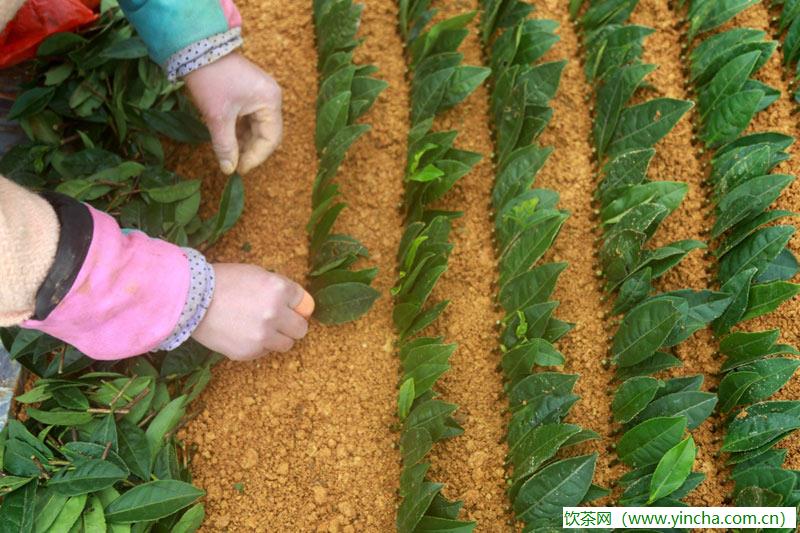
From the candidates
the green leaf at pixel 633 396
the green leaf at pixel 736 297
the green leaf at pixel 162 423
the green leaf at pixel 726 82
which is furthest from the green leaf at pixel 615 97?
the green leaf at pixel 162 423

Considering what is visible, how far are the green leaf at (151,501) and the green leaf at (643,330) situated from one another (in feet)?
2.51

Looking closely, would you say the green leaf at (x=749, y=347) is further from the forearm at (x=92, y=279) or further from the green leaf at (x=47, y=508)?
the green leaf at (x=47, y=508)

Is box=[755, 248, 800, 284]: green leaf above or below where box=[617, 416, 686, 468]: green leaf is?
above

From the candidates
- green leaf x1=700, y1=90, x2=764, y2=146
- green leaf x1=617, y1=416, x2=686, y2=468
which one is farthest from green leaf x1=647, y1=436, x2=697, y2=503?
green leaf x1=700, y1=90, x2=764, y2=146

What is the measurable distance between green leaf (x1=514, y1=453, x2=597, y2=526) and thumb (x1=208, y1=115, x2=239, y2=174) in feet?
2.45

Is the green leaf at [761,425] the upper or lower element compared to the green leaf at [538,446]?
upper

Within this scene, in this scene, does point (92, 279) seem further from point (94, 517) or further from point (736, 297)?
point (736, 297)

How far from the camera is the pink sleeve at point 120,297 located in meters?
1.00

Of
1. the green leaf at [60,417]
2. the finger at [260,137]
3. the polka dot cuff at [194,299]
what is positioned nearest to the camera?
the polka dot cuff at [194,299]

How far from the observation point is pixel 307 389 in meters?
1.37

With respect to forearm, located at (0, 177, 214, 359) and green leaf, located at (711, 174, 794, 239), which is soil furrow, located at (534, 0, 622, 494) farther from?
forearm, located at (0, 177, 214, 359)

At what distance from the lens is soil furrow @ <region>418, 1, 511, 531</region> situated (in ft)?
4.32

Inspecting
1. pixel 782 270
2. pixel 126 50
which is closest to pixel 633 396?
pixel 782 270

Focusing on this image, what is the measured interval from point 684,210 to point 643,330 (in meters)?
0.32
